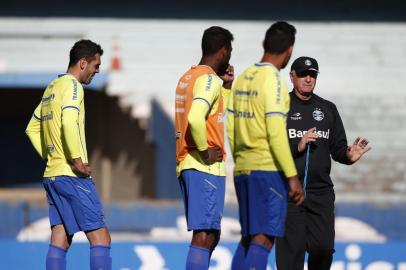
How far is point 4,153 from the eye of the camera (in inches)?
819

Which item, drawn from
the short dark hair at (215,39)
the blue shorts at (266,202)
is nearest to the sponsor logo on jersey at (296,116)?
the short dark hair at (215,39)

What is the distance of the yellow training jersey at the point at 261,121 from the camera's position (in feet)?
18.9

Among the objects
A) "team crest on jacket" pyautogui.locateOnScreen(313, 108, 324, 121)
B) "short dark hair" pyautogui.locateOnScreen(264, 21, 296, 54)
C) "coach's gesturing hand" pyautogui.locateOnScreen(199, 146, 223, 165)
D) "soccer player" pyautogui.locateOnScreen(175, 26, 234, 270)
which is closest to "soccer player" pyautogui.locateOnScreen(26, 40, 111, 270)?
"soccer player" pyautogui.locateOnScreen(175, 26, 234, 270)

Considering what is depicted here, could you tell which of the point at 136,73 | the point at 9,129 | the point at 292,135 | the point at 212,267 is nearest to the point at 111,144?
the point at 136,73

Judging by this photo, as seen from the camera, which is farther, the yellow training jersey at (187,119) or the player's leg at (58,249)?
the player's leg at (58,249)

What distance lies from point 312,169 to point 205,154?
1118mm

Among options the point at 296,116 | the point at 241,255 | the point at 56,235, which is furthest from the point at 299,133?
the point at 56,235

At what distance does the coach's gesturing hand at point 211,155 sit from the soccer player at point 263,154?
34cm

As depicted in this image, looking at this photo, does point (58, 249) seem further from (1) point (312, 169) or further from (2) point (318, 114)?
(2) point (318, 114)

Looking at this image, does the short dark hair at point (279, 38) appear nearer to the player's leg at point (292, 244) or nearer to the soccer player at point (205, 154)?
the soccer player at point (205, 154)

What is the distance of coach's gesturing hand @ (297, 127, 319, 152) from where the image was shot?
22.6ft

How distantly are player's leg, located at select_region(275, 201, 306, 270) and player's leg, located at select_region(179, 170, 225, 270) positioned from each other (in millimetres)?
721

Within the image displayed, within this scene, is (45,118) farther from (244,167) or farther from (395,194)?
(395,194)

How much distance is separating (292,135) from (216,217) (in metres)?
1.06
